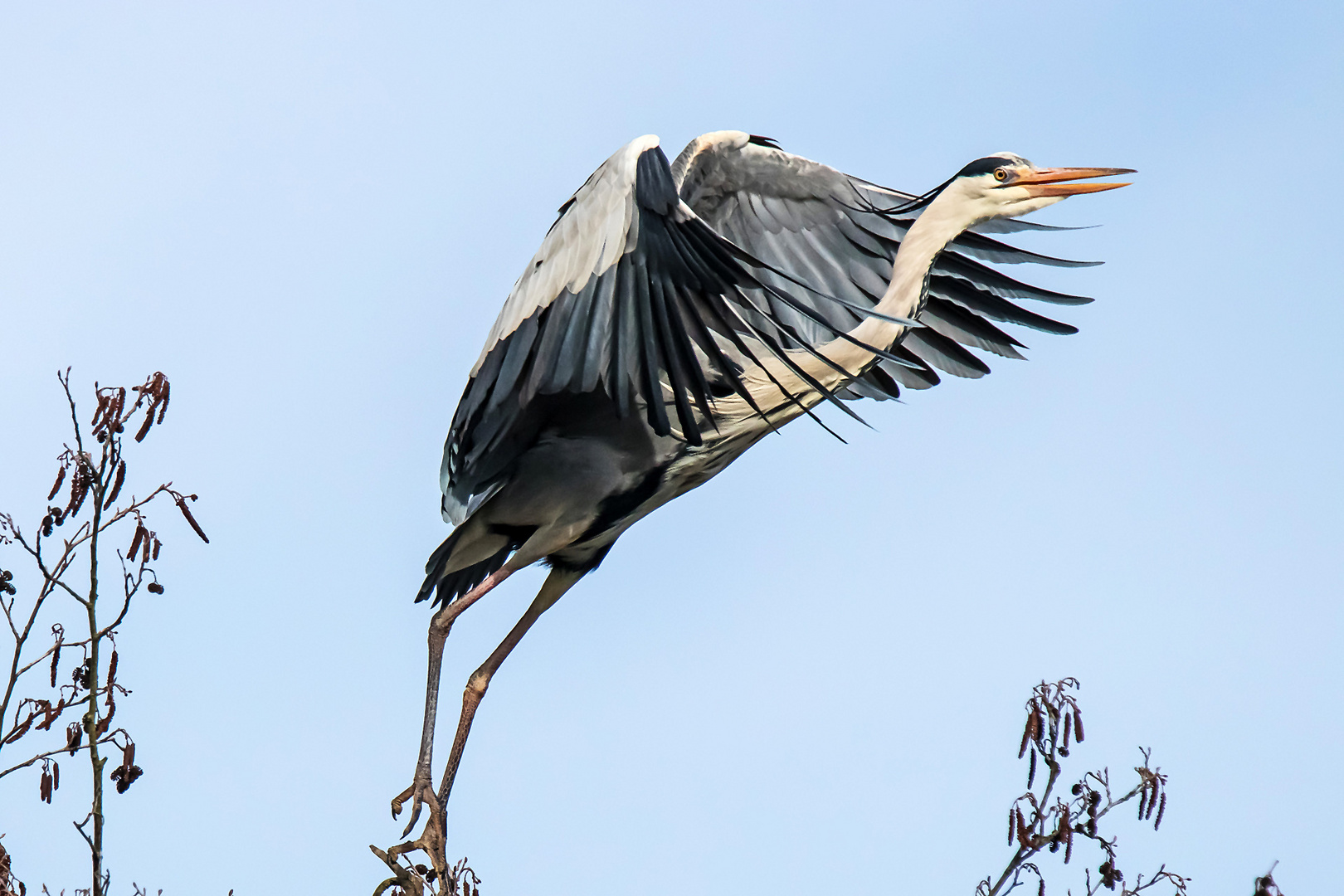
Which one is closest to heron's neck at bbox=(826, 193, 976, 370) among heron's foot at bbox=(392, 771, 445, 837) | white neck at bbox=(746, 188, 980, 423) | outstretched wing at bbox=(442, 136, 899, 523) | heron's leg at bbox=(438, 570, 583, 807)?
white neck at bbox=(746, 188, 980, 423)

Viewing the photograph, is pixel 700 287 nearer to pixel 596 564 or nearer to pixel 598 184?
pixel 598 184

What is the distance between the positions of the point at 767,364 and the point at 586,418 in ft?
2.49

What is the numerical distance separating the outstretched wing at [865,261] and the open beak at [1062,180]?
0.79 metres

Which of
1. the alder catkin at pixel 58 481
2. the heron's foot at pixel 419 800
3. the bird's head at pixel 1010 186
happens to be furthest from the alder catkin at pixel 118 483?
the bird's head at pixel 1010 186

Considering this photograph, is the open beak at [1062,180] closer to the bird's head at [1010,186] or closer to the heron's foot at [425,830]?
the bird's head at [1010,186]

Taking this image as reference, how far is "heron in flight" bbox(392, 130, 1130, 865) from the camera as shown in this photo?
429cm

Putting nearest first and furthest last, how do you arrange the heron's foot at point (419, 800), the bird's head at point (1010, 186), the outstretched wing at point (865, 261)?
the heron's foot at point (419, 800)
the bird's head at point (1010, 186)
the outstretched wing at point (865, 261)

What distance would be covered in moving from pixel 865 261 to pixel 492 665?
8.06 feet

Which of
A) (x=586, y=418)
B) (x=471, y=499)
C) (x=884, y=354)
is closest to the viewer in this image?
(x=884, y=354)

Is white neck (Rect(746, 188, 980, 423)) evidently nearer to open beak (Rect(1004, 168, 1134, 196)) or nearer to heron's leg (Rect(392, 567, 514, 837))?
open beak (Rect(1004, 168, 1134, 196))

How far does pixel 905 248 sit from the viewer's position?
17.5ft

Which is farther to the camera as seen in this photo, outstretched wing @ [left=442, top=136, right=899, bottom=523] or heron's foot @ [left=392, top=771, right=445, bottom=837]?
heron's foot @ [left=392, top=771, right=445, bottom=837]

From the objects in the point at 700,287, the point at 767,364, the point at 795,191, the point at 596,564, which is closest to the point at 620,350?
the point at 700,287

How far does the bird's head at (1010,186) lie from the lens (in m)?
5.41
